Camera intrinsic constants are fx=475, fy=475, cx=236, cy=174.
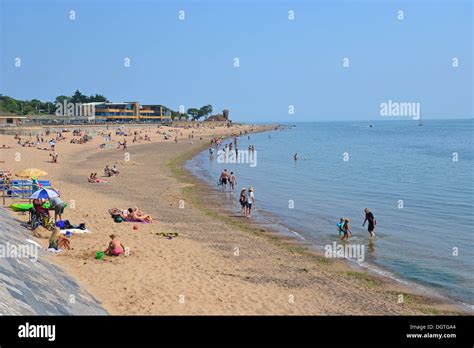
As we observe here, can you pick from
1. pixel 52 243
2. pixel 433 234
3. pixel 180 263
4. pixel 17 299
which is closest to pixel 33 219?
pixel 52 243

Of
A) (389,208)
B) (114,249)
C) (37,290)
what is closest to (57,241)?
(114,249)

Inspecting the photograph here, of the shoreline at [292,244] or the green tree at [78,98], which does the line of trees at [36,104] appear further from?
the shoreline at [292,244]

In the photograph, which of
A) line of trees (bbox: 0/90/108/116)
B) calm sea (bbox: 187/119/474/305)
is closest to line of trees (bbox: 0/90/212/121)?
line of trees (bbox: 0/90/108/116)

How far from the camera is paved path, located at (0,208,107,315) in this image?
22.7 feet

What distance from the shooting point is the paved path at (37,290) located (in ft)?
22.7

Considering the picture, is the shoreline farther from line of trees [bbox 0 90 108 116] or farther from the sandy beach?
line of trees [bbox 0 90 108 116]

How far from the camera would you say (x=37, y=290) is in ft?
26.2

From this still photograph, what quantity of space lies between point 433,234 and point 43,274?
14.5 meters

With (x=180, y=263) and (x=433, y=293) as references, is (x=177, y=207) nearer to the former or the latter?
(x=180, y=263)

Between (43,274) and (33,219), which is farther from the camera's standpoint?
(33,219)

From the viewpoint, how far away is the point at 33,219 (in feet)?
46.2

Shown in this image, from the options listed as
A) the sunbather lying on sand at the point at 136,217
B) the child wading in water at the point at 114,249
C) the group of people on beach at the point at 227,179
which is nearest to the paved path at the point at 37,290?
the child wading in water at the point at 114,249

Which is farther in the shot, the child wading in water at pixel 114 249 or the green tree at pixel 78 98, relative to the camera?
the green tree at pixel 78 98
